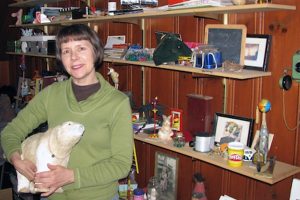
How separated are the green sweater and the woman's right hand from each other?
4 cm

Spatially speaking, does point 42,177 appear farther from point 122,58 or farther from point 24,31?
point 24,31

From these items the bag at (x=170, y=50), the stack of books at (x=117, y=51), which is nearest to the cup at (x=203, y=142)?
the bag at (x=170, y=50)

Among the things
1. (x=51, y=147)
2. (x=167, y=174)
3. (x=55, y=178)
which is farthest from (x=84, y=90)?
(x=167, y=174)

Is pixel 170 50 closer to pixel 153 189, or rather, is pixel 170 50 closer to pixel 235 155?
pixel 235 155

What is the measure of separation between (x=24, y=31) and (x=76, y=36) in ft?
8.23

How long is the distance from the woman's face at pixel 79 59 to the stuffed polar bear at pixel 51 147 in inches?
7.8

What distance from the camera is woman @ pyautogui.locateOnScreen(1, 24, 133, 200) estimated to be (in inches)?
54.3

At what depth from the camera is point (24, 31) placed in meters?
3.75

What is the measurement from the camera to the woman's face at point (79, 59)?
146 centimetres

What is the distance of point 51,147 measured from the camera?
4.93 feet

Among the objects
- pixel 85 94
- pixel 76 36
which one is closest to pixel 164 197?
pixel 85 94

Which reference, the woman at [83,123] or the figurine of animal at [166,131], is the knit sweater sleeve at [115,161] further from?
the figurine of animal at [166,131]

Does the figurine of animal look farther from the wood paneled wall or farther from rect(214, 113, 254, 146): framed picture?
rect(214, 113, 254, 146): framed picture

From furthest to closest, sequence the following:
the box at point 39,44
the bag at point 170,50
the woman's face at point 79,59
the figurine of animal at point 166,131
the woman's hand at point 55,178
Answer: the box at point 39,44, the figurine of animal at point 166,131, the bag at point 170,50, the woman's face at point 79,59, the woman's hand at point 55,178
